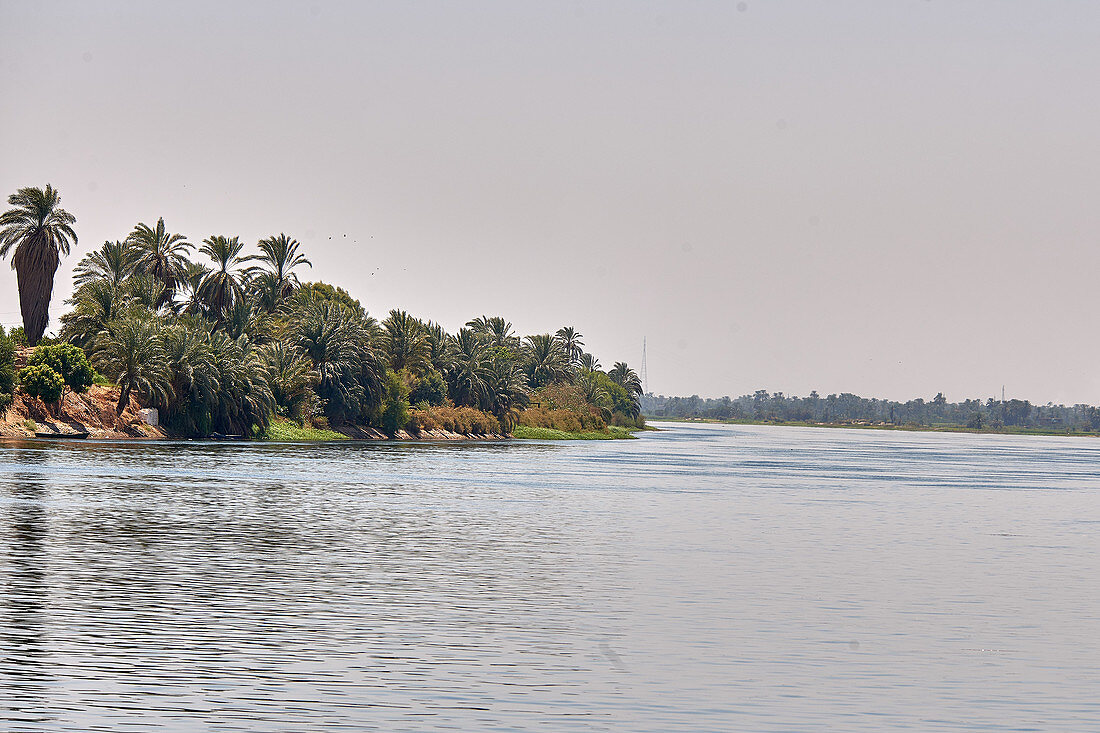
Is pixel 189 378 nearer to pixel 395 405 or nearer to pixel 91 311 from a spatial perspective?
pixel 91 311

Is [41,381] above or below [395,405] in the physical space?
above

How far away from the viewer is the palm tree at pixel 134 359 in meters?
101

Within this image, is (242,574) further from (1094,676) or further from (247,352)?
(247,352)

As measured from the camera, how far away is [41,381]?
9588cm

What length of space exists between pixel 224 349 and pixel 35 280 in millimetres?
22687

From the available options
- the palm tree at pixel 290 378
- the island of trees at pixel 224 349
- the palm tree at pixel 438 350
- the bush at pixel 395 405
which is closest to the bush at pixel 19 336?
the island of trees at pixel 224 349

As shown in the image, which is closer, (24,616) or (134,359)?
(24,616)

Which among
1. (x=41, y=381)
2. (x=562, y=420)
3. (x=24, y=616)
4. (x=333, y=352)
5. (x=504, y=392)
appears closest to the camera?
(x=24, y=616)

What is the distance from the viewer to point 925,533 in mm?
42438

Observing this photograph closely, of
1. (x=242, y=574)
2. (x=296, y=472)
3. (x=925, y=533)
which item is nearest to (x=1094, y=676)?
(x=242, y=574)

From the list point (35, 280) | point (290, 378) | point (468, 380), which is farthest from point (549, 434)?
point (35, 280)

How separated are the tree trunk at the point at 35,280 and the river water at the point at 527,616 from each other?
72.1m

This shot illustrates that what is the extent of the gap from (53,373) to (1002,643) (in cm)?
8960

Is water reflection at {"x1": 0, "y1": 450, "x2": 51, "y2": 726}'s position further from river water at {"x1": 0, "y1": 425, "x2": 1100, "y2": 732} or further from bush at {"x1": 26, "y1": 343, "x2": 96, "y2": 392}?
bush at {"x1": 26, "y1": 343, "x2": 96, "y2": 392}
